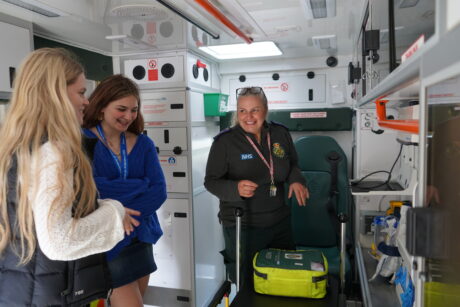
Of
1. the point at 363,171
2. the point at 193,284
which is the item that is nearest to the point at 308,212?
the point at 363,171

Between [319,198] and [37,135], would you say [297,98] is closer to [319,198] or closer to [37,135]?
[319,198]

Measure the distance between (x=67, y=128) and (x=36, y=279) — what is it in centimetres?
59

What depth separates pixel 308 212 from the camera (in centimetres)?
356

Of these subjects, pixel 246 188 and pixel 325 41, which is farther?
pixel 325 41

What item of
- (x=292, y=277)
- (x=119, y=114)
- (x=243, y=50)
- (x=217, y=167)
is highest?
(x=243, y=50)

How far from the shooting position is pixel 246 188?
2320 mm

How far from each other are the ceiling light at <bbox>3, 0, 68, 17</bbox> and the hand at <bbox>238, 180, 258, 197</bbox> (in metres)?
1.60

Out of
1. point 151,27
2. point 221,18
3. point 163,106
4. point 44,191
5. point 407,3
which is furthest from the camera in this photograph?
point 163,106

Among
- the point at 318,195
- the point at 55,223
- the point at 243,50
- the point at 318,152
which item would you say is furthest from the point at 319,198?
the point at 55,223

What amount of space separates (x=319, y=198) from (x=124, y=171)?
2.00 m

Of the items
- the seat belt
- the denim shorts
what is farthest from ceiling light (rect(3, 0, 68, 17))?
the seat belt

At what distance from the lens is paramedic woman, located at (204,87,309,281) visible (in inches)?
99.8

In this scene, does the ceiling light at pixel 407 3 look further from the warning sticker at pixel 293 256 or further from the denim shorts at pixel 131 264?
the denim shorts at pixel 131 264

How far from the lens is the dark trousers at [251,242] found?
8.38 ft
